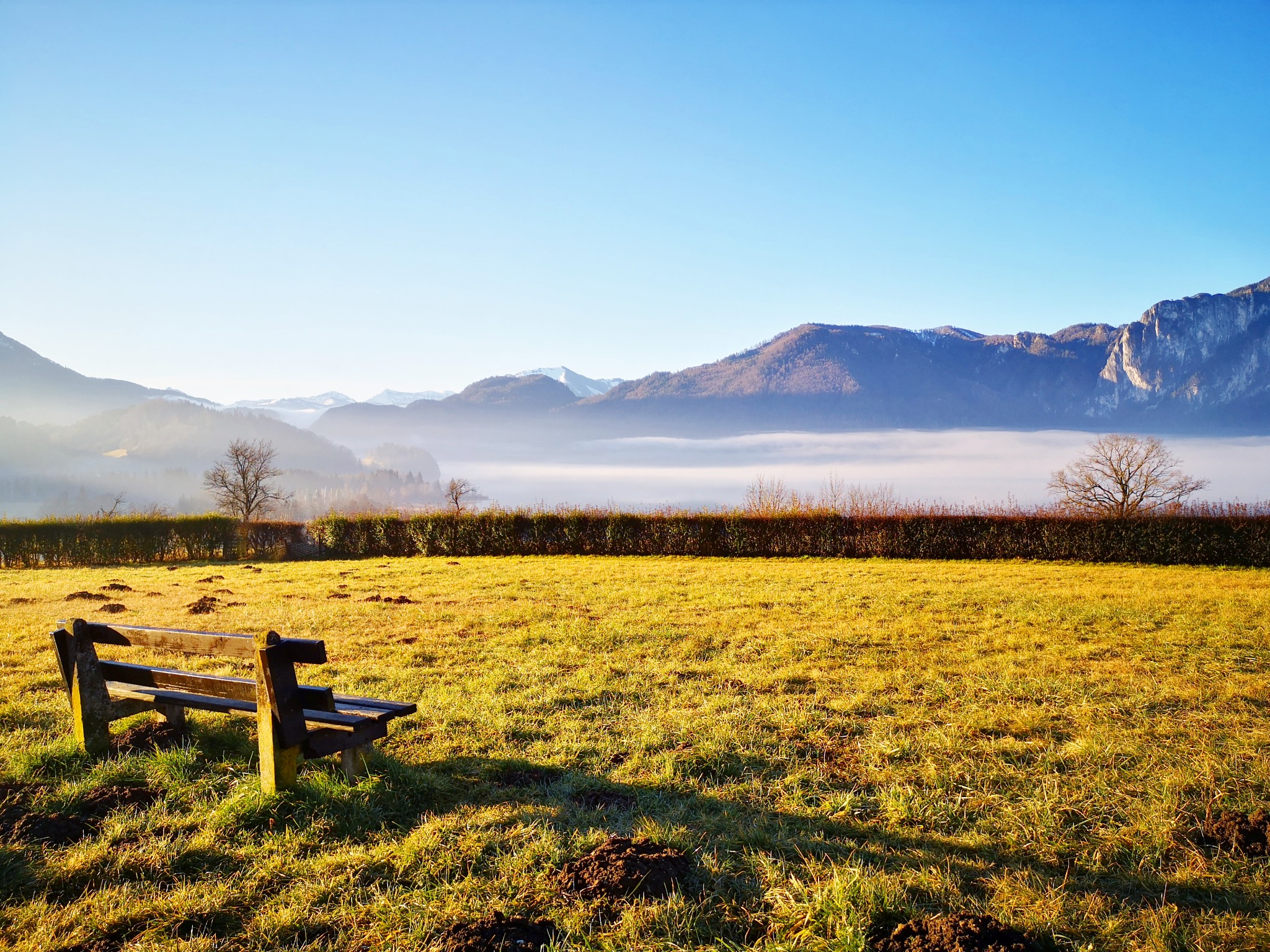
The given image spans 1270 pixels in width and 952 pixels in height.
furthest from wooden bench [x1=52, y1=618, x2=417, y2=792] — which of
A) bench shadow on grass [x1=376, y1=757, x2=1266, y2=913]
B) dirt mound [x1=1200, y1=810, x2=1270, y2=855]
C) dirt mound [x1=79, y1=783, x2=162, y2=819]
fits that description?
dirt mound [x1=1200, y1=810, x2=1270, y2=855]

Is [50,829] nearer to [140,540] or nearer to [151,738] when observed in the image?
[151,738]

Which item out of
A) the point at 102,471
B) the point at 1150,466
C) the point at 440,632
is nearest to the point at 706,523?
the point at 440,632

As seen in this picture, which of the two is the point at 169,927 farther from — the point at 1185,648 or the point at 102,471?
the point at 102,471

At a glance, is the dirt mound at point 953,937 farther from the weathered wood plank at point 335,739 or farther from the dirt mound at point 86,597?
the dirt mound at point 86,597

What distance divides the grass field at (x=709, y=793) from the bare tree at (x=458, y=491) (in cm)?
1873

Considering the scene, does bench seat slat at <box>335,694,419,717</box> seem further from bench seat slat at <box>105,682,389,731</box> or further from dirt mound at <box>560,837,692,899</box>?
dirt mound at <box>560,837,692,899</box>

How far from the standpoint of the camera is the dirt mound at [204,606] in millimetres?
11383

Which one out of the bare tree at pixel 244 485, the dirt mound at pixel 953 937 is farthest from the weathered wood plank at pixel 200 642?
the bare tree at pixel 244 485

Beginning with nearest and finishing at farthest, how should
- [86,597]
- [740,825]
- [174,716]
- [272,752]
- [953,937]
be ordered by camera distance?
1. [953,937]
2. [740,825]
3. [272,752]
4. [174,716]
5. [86,597]

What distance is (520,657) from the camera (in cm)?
795

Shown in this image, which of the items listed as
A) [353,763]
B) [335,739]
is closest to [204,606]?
[353,763]

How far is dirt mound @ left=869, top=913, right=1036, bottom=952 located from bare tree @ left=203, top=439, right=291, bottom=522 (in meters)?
35.8

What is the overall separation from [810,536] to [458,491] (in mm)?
15204

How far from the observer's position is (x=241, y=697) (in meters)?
4.41
